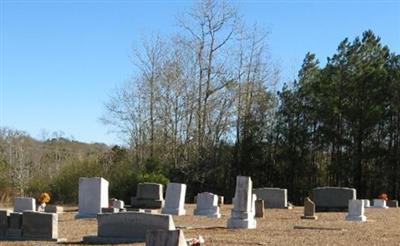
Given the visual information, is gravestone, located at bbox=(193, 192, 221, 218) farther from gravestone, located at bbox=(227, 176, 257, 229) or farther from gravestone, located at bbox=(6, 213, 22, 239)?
gravestone, located at bbox=(6, 213, 22, 239)

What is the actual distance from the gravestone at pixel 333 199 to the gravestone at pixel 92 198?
9401mm

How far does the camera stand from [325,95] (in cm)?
4262

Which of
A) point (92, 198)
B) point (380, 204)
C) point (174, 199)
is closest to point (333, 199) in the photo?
point (380, 204)

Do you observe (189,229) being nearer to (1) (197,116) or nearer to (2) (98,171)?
(2) (98,171)

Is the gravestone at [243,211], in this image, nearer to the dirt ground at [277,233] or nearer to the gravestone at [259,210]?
the dirt ground at [277,233]

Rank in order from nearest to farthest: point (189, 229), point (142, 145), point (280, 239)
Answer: point (280, 239) < point (189, 229) < point (142, 145)

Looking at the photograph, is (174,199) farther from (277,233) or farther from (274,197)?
(277,233)

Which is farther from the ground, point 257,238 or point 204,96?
point 204,96

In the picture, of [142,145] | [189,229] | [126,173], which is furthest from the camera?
[142,145]

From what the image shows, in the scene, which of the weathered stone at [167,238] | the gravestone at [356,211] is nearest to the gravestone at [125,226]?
the weathered stone at [167,238]

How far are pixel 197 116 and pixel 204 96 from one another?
4.20 ft

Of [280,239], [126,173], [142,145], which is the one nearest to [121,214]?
[280,239]

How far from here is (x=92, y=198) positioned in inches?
809

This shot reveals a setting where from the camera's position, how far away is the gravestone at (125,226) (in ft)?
43.3
